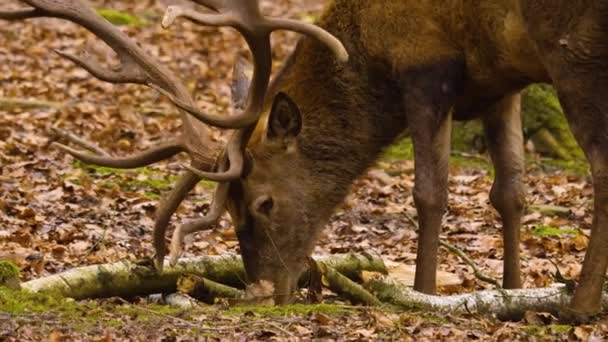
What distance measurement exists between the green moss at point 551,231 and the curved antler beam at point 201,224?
334 centimetres

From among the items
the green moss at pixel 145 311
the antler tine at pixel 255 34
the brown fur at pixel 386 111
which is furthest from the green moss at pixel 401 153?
the green moss at pixel 145 311

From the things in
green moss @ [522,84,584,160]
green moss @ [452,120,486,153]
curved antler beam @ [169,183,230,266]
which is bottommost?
curved antler beam @ [169,183,230,266]

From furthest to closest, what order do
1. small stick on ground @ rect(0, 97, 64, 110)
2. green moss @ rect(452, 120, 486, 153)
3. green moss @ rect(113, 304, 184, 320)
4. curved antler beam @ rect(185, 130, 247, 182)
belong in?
small stick on ground @ rect(0, 97, 64, 110)
green moss @ rect(452, 120, 486, 153)
curved antler beam @ rect(185, 130, 247, 182)
green moss @ rect(113, 304, 184, 320)

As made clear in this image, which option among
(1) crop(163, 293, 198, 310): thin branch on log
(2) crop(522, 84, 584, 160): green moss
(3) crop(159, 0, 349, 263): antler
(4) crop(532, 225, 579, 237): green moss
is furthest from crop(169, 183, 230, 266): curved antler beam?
(2) crop(522, 84, 584, 160): green moss

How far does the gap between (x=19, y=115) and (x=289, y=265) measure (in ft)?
24.2

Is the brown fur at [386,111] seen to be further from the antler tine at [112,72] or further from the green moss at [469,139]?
the green moss at [469,139]

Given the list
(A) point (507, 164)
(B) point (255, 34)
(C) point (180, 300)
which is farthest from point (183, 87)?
(A) point (507, 164)

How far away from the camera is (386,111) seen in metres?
8.39

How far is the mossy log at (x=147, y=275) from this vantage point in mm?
7176

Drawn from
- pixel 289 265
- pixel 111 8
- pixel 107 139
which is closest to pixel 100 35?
pixel 289 265

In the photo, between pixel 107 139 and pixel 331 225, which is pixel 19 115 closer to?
pixel 107 139

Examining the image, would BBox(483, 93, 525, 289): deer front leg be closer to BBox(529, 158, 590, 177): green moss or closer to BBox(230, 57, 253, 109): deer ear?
BBox(230, 57, 253, 109): deer ear

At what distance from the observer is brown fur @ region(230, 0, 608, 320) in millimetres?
7902

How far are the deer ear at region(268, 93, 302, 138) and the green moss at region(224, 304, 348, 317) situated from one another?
5.10 ft
